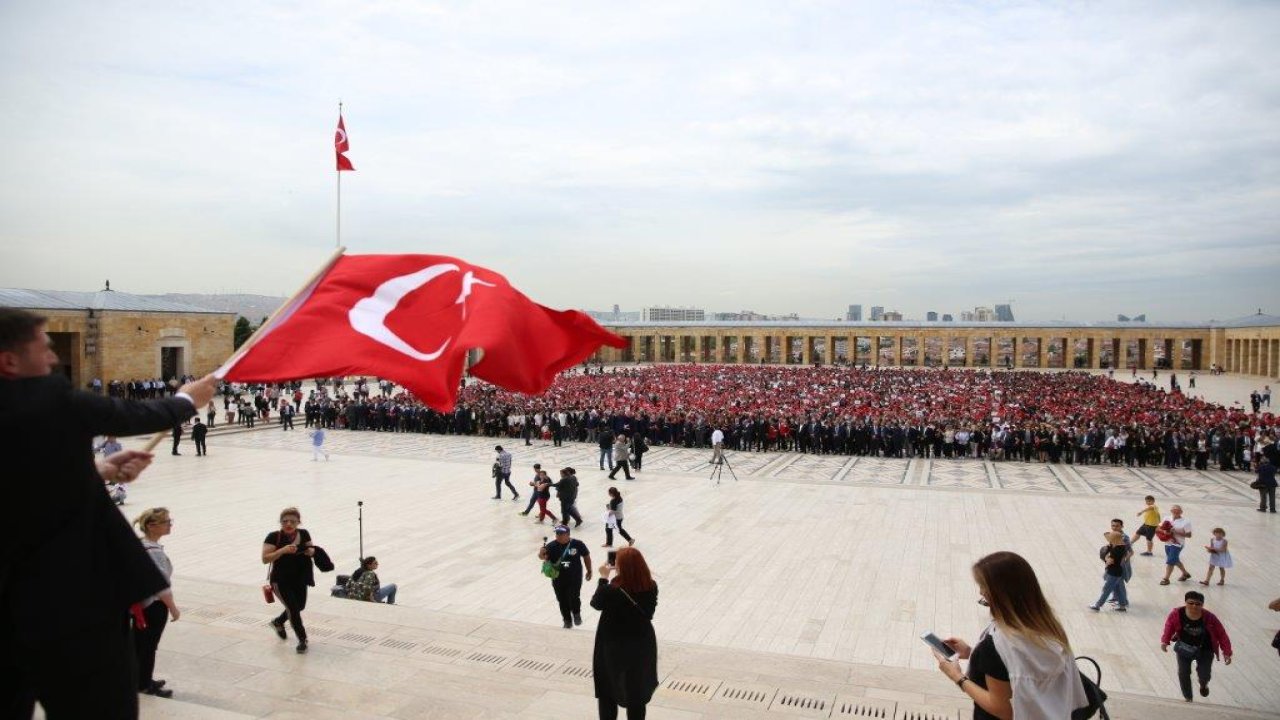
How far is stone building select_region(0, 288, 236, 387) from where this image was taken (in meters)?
34.3

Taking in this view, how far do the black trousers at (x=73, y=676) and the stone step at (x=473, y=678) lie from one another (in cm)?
228

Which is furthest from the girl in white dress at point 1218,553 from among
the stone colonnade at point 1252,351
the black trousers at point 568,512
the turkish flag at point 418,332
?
the stone colonnade at point 1252,351

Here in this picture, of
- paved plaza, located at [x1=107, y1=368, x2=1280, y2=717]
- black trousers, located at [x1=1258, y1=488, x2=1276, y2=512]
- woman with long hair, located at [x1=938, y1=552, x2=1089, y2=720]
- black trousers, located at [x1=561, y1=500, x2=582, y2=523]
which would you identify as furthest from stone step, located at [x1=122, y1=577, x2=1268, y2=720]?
black trousers, located at [x1=1258, y1=488, x2=1276, y2=512]

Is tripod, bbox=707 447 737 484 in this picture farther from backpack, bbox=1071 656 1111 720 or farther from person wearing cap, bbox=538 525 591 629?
backpack, bbox=1071 656 1111 720

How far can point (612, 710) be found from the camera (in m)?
4.37

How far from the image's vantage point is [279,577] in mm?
6379

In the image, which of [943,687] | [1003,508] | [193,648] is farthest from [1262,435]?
[193,648]

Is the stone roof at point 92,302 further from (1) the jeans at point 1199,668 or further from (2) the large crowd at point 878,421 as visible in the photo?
(1) the jeans at point 1199,668

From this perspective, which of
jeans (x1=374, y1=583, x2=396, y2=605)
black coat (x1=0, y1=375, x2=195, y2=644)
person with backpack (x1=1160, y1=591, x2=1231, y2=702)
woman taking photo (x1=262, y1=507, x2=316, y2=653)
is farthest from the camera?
jeans (x1=374, y1=583, x2=396, y2=605)

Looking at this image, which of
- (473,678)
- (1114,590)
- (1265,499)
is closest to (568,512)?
(473,678)

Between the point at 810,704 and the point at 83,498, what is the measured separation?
4849mm

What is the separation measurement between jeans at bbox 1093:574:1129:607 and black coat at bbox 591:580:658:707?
24.0 feet

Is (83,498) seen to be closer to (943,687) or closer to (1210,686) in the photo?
(943,687)

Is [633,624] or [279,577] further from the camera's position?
[279,577]
